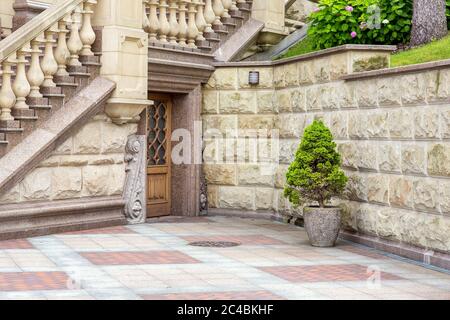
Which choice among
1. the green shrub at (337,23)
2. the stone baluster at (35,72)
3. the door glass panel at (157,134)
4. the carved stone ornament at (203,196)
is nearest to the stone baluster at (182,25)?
the door glass panel at (157,134)

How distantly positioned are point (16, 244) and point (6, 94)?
202 centimetres

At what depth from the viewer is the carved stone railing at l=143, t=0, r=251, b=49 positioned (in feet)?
48.4

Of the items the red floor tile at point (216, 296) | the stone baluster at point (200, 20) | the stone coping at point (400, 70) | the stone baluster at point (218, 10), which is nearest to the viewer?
the red floor tile at point (216, 296)

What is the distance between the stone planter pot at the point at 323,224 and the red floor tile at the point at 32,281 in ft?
12.3

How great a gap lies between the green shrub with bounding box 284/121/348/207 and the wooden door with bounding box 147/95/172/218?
12.5ft

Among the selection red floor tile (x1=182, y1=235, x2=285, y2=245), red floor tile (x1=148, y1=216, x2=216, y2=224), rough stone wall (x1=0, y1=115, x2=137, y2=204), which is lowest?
red floor tile (x1=182, y1=235, x2=285, y2=245)

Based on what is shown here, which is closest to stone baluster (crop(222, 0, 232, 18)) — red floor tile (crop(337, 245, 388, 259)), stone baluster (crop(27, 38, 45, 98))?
stone baluster (crop(27, 38, 45, 98))

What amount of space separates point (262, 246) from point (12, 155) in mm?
3584

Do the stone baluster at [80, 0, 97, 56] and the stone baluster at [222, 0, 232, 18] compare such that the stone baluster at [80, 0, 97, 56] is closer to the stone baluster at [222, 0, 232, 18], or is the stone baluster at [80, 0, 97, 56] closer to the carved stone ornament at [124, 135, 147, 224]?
the carved stone ornament at [124, 135, 147, 224]

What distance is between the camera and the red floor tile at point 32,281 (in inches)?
346

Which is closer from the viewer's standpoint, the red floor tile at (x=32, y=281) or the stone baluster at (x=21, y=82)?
the red floor tile at (x=32, y=281)

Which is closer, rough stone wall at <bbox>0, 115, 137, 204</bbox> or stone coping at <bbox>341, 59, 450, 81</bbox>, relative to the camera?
stone coping at <bbox>341, 59, 450, 81</bbox>

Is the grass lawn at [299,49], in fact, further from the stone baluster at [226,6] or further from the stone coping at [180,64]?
the stone coping at [180,64]

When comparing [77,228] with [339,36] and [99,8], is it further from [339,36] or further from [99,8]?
[339,36]
